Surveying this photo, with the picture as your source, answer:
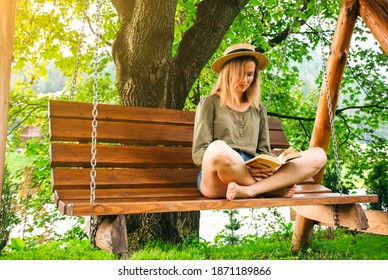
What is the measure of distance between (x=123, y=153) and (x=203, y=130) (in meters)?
0.74

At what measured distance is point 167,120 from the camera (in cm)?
405

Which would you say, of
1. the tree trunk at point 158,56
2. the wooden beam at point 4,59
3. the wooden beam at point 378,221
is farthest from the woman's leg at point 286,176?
the tree trunk at point 158,56

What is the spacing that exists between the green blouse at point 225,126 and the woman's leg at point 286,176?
43 cm

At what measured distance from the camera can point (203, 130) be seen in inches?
130

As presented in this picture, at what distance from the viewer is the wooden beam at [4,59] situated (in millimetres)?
3545

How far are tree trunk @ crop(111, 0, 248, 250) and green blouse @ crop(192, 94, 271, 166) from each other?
188cm

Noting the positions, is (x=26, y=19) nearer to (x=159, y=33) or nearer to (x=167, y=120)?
(x=159, y=33)

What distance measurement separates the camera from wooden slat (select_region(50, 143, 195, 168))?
11.1ft

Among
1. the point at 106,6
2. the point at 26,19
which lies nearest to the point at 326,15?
the point at 106,6

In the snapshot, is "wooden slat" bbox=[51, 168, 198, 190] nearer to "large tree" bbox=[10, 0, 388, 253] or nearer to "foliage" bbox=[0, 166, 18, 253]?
"large tree" bbox=[10, 0, 388, 253]

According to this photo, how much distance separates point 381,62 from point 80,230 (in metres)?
6.24

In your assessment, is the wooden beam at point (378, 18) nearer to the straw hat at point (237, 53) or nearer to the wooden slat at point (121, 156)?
the straw hat at point (237, 53)

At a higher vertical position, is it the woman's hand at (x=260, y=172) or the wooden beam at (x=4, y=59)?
the wooden beam at (x=4, y=59)

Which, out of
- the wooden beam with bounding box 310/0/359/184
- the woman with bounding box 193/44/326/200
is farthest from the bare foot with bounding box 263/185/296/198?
the wooden beam with bounding box 310/0/359/184
